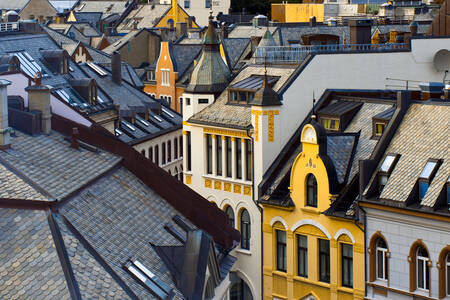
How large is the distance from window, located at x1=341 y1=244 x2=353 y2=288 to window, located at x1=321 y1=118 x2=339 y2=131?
7246mm

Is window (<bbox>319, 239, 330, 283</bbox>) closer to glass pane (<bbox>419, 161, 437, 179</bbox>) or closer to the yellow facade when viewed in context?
the yellow facade

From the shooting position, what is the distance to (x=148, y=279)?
2944 centimetres

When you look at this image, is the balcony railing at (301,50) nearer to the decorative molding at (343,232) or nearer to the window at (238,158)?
the window at (238,158)

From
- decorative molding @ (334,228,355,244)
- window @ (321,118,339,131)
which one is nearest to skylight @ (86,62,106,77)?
window @ (321,118,339,131)

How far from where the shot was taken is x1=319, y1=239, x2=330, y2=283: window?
4897 centimetres

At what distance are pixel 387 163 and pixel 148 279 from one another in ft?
64.4

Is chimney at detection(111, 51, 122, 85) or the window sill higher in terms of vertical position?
chimney at detection(111, 51, 122, 85)

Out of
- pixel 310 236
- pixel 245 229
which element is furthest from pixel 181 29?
pixel 310 236

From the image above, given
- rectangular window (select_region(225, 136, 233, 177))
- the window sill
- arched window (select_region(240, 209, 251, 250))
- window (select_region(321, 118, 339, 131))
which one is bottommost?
the window sill

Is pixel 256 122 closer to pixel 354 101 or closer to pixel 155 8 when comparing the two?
pixel 354 101

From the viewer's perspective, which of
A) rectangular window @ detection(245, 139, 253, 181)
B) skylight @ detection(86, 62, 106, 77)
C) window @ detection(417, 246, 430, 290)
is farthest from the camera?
skylight @ detection(86, 62, 106, 77)

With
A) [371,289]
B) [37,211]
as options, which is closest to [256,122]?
[371,289]

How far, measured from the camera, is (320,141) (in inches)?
1917

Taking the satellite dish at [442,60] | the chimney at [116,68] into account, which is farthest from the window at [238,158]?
the chimney at [116,68]
